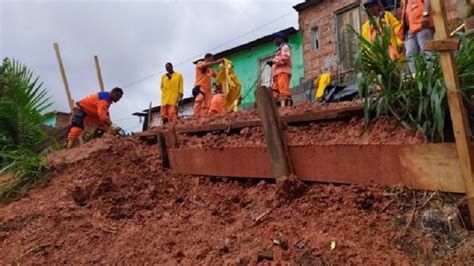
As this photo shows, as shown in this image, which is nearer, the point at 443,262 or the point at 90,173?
the point at 443,262

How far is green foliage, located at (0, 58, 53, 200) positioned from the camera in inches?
206

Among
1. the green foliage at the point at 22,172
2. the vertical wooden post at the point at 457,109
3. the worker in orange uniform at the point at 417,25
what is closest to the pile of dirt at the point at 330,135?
the vertical wooden post at the point at 457,109

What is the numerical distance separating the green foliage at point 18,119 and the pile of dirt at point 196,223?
0.56 m

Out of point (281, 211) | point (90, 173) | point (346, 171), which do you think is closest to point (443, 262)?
point (346, 171)

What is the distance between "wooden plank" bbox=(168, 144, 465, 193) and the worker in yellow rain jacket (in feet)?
12.7

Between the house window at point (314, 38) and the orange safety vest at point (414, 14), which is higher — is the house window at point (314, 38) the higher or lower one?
the higher one

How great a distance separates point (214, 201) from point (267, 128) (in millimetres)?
721

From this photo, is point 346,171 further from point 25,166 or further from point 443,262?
point 25,166

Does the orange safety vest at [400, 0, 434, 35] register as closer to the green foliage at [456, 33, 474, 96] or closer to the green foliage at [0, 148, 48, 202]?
the green foliage at [456, 33, 474, 96]

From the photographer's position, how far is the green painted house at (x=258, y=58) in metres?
16.3

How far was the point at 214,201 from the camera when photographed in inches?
143

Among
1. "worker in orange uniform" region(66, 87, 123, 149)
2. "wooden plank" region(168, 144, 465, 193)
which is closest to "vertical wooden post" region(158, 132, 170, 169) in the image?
"wooden plank" region(168, 144, 465, 193)

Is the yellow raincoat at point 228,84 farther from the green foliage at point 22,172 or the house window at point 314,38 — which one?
the house window at point 314,38

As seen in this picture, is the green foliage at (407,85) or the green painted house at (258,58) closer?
the green foliage at (407,85)
